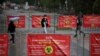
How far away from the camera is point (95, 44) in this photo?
1717 centimetres

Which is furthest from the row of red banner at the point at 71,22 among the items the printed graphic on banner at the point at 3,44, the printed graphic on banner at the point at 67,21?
the printed graphic on banner at the point at 3,44

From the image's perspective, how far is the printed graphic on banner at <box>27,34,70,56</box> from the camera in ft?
53.5

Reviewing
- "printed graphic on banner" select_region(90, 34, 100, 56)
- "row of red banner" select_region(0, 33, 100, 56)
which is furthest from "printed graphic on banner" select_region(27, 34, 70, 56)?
"printed graphic on banner" select_region(90, 34, 100, 56)

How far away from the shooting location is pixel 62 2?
114m

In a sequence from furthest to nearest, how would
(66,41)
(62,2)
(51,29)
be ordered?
(62,2) → (51,29) → (66,41)

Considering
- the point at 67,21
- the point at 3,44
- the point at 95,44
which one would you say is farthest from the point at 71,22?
the point at 3,44

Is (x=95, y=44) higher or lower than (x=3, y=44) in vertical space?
lower

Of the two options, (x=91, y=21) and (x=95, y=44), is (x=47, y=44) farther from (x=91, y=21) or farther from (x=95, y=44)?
(x=91, y=21)

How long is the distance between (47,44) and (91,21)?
69.0 feet

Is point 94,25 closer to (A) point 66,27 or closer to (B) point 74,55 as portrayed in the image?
(A) point 66,27

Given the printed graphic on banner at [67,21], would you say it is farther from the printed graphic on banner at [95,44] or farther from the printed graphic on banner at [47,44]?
the printed graphic on banner at [47,44]

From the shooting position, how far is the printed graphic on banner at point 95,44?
17.1 meters

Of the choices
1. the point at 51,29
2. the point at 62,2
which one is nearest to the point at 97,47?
the point at 51,29

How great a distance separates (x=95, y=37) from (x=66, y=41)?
53.7 inches
